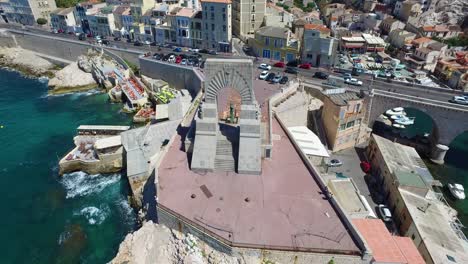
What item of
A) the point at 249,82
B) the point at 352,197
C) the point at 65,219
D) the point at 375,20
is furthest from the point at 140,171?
the point at 375,20

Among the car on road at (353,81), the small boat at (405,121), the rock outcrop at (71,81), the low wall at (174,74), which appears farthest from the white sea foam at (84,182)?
the small boat at (405,121)

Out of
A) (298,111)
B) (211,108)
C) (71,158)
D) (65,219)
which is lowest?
(65,219)

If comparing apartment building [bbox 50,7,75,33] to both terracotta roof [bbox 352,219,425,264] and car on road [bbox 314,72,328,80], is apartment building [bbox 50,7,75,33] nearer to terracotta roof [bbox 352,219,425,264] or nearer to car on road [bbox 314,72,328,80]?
car on road [bbox 314,72,328,80]

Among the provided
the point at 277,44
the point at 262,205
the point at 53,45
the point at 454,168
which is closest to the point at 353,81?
the point at 277,44

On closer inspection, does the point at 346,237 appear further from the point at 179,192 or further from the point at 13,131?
the point at 13,131

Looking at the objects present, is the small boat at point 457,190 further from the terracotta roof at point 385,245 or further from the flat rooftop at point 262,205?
the flat rooftop at point 262,205

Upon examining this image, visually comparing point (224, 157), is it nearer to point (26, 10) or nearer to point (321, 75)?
point (321, 75)

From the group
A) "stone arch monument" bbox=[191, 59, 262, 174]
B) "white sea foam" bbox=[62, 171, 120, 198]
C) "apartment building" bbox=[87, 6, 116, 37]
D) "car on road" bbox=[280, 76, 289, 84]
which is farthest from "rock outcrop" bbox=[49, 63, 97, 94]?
"stone arch monument" bbox=[191, 59, 262, 174]
